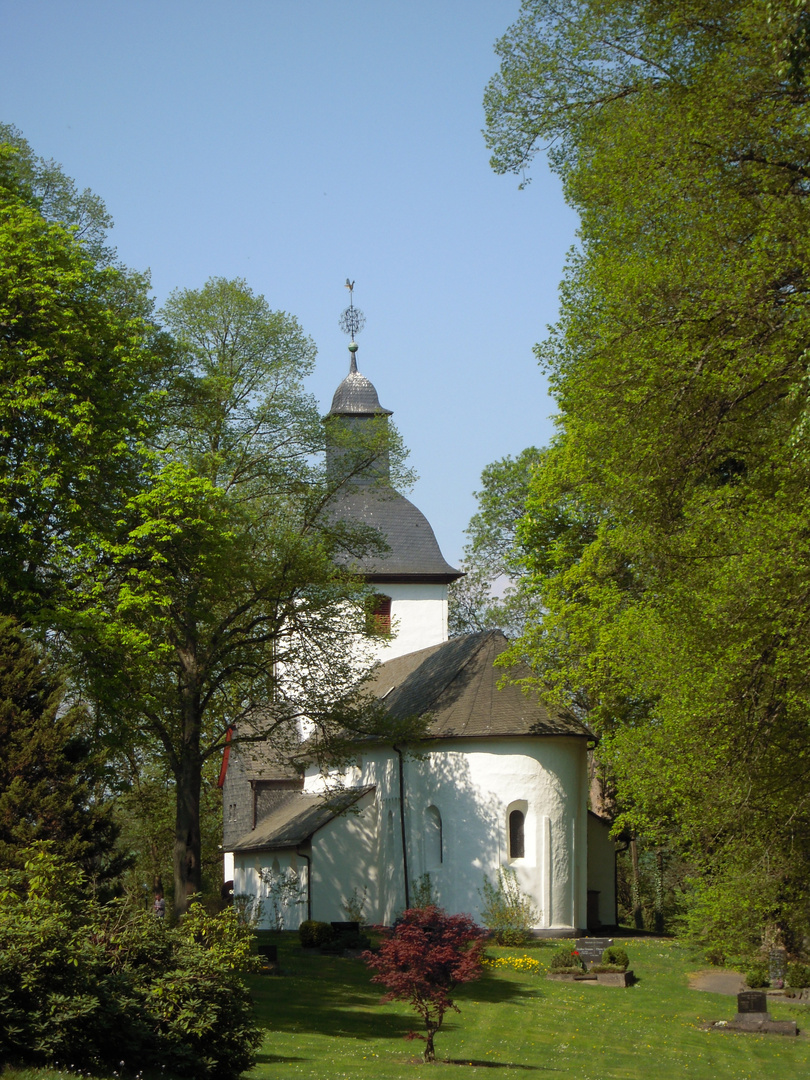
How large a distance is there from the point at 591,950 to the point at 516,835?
5652mm

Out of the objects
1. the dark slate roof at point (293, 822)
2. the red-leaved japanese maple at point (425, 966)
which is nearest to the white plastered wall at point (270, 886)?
the dark slate roof at point (293, 822)

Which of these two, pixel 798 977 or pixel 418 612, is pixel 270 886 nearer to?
pixel 418 612

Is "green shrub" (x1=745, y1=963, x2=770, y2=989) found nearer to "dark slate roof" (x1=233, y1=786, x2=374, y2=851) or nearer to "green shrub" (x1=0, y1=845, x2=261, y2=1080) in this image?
"dark slate roof" (x1=233, y1=786, x2=374, y2=851)

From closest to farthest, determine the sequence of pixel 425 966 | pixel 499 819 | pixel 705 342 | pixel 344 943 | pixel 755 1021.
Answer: pixel 705 342 → pixel 425 966 → pixel 755 1021 → pixel 344 943 → pixel 499 819

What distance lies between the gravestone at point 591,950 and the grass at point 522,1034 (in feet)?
3.29

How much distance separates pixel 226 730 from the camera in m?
27.4

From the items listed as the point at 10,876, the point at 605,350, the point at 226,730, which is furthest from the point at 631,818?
the point at 10,876

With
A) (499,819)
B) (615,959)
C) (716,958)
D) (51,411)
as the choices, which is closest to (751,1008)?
(615,959)

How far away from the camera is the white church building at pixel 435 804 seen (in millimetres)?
28906

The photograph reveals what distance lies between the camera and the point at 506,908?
91.6ft

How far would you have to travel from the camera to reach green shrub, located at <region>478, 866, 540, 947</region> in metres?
27.3

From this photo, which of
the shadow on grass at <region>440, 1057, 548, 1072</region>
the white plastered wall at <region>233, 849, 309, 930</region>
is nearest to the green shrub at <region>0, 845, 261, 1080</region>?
the shadow on grass at <region>440, 1057, 548, 1072</region>

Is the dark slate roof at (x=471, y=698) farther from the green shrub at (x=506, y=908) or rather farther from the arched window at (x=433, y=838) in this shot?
the green shrub at (x=506, y=908)

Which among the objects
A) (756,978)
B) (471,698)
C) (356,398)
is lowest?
(756,978)
